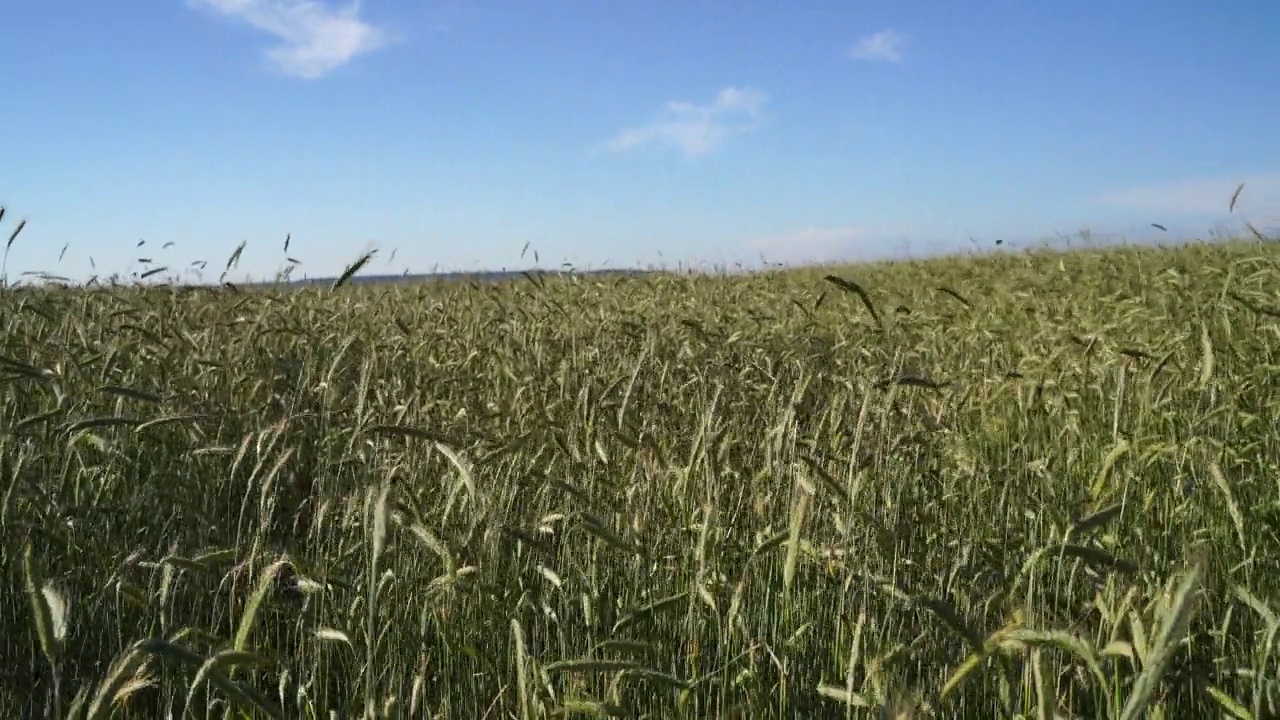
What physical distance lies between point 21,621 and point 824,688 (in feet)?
7.42

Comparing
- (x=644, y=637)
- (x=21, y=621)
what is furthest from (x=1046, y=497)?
(x=21, y=621)

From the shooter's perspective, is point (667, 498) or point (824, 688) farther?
point (667, 498)

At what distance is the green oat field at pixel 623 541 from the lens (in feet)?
6.13

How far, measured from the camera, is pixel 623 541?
6.91 ft

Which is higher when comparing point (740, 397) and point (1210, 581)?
point (740, 397)

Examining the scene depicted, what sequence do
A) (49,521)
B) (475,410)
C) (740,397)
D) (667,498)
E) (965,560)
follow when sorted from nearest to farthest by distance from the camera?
1. (965,560)
2. (49,521)
3. (667,498)
4. (475,410)
5. (740,397)

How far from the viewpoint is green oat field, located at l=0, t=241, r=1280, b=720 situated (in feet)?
6.13

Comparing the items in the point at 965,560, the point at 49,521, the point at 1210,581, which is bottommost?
the point at 1210,581

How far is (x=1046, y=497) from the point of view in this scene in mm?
3174

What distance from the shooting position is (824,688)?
184cm

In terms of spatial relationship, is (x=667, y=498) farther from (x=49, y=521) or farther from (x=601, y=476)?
(x=49, y=521)

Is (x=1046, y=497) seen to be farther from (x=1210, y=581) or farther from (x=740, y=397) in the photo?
(x=740, y=397)

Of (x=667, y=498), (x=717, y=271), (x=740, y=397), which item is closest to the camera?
(x=667, y=498)

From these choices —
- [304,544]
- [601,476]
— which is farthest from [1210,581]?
[304,544]
